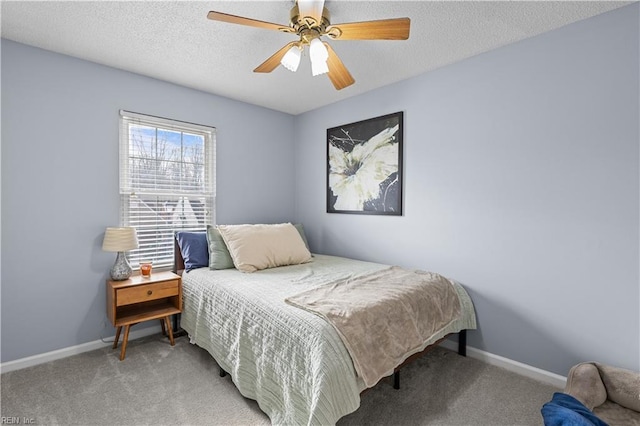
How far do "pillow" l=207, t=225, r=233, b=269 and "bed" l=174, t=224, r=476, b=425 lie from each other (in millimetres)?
14

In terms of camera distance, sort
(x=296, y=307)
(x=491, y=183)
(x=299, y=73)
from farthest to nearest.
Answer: (x=299, y=73), (x=491, y=183), (x=296, y=307)

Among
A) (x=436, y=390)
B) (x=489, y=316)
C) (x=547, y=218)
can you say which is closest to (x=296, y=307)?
(x=436, y=390)

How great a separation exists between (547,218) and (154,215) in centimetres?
331

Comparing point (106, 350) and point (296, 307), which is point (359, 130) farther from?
point (106, 350)

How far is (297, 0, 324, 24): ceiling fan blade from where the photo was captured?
1.59m

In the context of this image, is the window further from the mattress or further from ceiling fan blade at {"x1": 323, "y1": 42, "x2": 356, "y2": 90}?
ceiling fan blade at {"x1": 323, "y1": 42, "x2": 356, "y2": 90}

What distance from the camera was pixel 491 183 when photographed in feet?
8.05

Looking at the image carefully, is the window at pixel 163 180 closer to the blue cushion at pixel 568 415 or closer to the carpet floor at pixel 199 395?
the carpet floor at pixel 199 395

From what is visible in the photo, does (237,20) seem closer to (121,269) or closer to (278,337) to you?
(278,337)

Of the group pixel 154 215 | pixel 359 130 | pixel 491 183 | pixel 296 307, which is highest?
pixel 359 130

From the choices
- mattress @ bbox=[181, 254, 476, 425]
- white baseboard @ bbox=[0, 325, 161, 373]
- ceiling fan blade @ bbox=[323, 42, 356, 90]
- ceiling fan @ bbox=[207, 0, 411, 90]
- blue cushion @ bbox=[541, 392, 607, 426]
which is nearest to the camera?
blue cushion @ bbox=[541, 392, 607, 426]

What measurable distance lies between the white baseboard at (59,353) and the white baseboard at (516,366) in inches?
112

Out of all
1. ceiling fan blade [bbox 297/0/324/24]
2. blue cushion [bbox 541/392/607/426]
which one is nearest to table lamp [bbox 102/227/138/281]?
ceiling fan blade [bbox 297/0/324/24]

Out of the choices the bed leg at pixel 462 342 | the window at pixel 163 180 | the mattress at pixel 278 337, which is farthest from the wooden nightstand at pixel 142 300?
the bed leg at pixel 462 342
